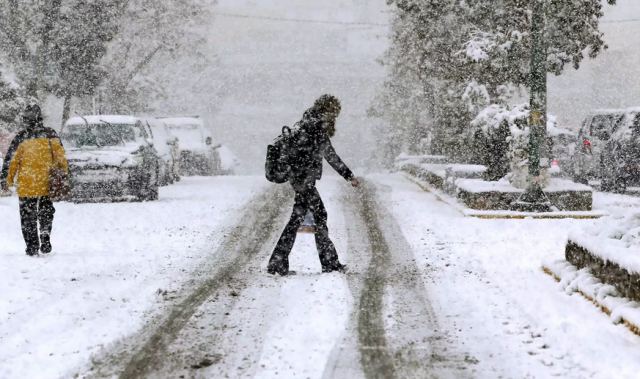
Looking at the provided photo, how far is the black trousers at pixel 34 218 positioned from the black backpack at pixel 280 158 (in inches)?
111

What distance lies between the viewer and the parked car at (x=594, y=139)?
19.3m

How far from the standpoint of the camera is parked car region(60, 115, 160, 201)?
50.6 feet

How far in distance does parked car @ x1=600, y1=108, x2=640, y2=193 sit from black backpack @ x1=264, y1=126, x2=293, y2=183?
1200cm

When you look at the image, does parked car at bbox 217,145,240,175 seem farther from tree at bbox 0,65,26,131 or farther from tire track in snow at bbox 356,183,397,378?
tire track in snow at bbox 356,183,397,378

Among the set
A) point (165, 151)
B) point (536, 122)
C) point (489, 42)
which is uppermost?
point (489, 42)

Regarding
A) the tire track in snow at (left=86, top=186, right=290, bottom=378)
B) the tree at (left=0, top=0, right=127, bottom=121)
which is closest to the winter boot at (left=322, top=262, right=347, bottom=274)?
the tire track in snow at (left=86, top=186, right=290, bottom=378)

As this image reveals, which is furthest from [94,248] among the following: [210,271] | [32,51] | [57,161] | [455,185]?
[32,51]

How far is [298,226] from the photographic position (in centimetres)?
813

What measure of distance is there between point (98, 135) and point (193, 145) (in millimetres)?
10791

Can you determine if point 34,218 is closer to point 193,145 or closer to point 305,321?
point 305,321

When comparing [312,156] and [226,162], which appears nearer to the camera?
[312,156]

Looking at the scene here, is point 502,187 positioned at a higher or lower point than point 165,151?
lower

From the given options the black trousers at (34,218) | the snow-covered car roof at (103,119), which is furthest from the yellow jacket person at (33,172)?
the snow-covered car roof at (103,119)

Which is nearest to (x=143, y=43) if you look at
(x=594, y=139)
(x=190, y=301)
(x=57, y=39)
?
(x=57, y=39)
